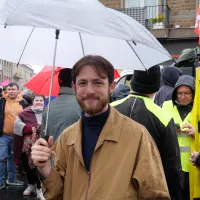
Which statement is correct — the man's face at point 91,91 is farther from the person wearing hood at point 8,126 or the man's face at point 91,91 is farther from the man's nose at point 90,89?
the person wearing hood at point 8,126

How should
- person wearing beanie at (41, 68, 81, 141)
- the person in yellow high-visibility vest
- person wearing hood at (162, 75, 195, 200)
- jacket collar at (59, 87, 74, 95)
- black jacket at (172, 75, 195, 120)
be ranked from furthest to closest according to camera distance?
black jacket at (172, 75, 195, 120)
person wearing hood at (162, 75, 195, 200)
jacket collar at (59, 87, 74, 95)
person wearing beanie at (41, 68, 81, 141)
the person in yellow high-visibility vest

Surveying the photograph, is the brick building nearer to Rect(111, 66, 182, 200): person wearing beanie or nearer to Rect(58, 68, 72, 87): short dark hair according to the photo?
Rect(58, 68, 72, 87): short dark hair

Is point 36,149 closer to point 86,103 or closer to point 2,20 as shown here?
point 86,103

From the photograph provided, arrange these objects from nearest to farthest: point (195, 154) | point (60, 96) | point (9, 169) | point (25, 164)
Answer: point (195, 154)
point (60, 96)
point (25, 164)
point (9, 169)

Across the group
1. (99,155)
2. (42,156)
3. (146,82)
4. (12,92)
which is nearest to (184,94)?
(146,82)

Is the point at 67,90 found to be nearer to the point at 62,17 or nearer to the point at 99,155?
the point at 62,17

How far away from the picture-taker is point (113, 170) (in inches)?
79.4

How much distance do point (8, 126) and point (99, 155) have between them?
5.35 metres

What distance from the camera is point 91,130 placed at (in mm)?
2191

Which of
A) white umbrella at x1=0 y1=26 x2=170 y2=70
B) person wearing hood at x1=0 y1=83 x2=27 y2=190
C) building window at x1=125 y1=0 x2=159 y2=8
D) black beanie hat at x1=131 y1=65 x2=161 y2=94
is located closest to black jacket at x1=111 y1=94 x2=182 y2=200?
black beanie hat at x1=131 y1=65 x2=161 y2=94

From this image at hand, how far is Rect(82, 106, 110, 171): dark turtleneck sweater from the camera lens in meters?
2.14

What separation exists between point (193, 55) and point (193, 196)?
4383 mm

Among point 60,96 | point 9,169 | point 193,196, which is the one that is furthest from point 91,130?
point 9,169

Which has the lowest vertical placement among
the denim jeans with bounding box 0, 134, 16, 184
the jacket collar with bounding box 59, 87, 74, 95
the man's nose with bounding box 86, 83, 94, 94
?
the denim jeans with bounding box 0, 134, 16, 184
